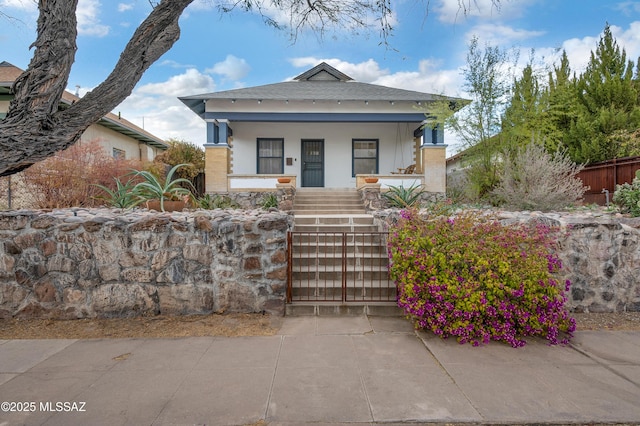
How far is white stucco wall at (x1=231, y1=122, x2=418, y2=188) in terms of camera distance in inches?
539

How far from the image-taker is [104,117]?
511 inches

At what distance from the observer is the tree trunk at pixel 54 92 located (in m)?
2.71

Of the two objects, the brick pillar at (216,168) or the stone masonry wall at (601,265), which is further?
the brick pillar at (216,168)

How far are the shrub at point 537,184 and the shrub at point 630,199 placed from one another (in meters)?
0.95

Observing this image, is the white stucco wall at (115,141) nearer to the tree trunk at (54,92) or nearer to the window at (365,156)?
the window at (365,156)

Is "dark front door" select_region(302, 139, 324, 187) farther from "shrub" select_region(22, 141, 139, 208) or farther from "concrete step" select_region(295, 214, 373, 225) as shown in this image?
"shrub" select_region(22, 141, 139, 208)

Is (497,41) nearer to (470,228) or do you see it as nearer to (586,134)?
(586,134)

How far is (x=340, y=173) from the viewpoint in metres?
13.7

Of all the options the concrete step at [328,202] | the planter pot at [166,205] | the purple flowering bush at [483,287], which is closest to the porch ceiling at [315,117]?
the concrete step at [328,202]

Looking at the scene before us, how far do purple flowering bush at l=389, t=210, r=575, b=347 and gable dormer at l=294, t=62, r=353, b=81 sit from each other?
515 inches

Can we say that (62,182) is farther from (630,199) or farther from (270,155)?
(630,199)

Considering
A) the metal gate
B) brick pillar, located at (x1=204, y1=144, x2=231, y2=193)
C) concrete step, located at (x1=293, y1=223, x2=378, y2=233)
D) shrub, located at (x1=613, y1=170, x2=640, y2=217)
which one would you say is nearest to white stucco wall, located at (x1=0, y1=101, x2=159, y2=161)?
brick pillar, located at (x1=204, y1=144, x2=231, y2=193)

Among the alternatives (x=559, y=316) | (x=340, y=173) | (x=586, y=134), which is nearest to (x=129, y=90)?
(x=559, y=316)

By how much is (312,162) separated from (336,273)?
30.1 feet
